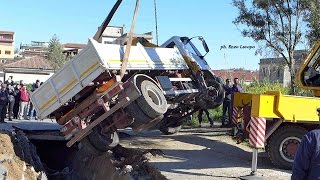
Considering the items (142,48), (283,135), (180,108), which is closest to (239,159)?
(283,135)

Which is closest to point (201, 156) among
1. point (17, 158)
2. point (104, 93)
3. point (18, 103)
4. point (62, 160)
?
point (104, 93)

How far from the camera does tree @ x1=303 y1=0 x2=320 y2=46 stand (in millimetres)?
15477

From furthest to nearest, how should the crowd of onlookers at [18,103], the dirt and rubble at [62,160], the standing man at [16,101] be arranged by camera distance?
the standing man at [16,101], the crowd of onlookers at [18,103], the dirt and rubble at [62,160]

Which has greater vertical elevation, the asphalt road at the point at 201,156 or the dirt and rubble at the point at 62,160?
the asphalt road at the point at 201,156

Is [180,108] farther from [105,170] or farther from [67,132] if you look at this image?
[67,132]

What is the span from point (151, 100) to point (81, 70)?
1577mm

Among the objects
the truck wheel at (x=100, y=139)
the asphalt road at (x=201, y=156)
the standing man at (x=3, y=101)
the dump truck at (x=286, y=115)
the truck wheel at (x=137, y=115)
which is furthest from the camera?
the standing man at (x=3, y=101)

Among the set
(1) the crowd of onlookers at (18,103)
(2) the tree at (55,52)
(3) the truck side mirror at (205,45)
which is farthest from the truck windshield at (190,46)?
(2) the tree at (55,52)

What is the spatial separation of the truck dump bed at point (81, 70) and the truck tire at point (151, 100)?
22.5 inches

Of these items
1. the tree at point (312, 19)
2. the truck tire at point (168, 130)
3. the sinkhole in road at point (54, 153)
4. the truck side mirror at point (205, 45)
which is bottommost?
the sinkhole in road at point (54, 153)

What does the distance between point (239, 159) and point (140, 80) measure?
323cm

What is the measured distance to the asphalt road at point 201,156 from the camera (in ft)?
31.3

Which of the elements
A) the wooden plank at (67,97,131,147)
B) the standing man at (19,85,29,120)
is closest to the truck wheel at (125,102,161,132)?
the wooden plank at (67,97,131,147)

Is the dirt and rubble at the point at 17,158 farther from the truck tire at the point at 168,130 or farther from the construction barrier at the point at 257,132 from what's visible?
the construction barrier at the point at 257,132
